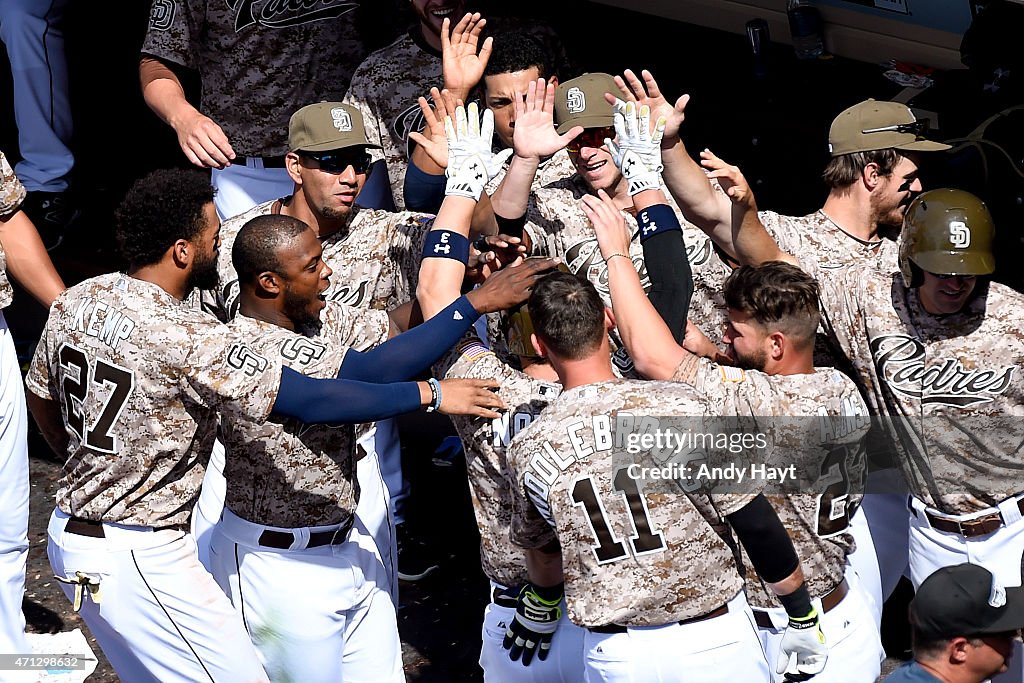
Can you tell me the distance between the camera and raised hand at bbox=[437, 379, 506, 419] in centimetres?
393

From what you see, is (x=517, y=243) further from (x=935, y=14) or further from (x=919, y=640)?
(x=935, y=14)

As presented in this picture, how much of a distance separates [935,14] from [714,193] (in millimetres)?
1483

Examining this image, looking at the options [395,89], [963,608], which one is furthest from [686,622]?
[395,89]

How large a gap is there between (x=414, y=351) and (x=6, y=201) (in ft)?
5.83

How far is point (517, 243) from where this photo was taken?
4.43 m

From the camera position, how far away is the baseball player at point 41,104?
708 cm

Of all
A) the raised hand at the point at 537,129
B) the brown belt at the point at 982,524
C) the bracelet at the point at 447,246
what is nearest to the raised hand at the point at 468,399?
the bracelet at the point at 447,246

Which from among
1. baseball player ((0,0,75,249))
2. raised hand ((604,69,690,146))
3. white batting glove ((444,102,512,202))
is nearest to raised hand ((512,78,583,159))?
white batting glove ((444,102,512,202))

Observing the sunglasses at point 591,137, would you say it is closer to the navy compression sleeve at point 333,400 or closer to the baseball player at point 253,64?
the navy compression sleeve at point 333,400

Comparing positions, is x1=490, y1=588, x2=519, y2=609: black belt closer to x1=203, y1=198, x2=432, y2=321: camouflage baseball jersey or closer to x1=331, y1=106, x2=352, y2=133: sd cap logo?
x1=203, y1=198, x2=432, y2=321: camouflage baseball jersey

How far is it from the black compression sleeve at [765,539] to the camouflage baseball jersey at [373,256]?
5.50ft

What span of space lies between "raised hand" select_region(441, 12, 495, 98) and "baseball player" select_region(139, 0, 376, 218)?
1.14 m

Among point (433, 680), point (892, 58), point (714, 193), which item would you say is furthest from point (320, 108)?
point (892, 58)

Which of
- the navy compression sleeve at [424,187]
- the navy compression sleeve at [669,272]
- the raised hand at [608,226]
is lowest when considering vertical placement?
the navy compression sleeve at [669,272]
